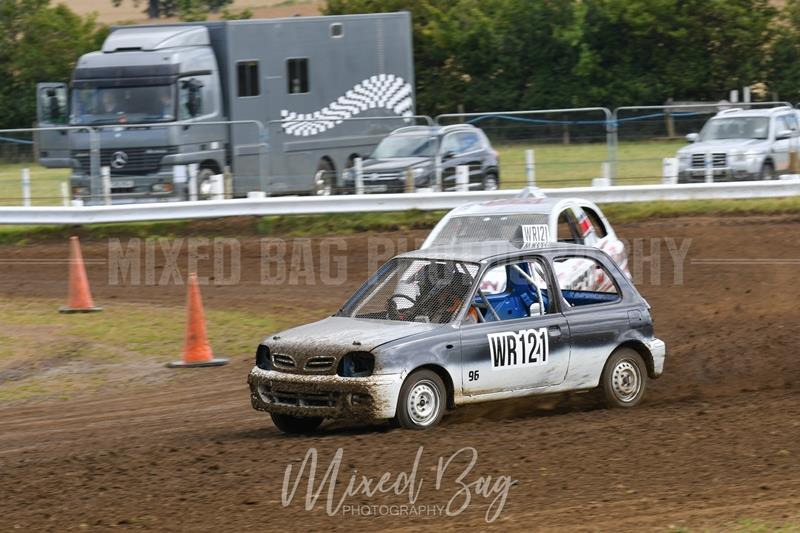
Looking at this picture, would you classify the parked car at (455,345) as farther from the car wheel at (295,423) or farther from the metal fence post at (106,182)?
the metal fence post at (106,182)

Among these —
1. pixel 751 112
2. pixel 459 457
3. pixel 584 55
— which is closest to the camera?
pixel 459 457

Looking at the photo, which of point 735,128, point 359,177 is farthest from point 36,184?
point 735,128

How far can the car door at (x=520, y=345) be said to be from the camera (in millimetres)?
9109

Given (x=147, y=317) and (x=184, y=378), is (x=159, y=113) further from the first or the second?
(x=184, y=378)

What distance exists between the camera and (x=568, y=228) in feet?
42.5

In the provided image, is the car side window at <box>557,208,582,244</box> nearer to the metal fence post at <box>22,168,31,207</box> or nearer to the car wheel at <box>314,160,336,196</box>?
the car wheel at <box>314,160,336,196</box>

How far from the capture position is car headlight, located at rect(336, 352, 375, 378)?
8656mm

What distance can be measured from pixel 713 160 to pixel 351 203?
6409 millimetres

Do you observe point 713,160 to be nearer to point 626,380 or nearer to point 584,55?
point 626,380

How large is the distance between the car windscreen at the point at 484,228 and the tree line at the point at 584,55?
30.8m

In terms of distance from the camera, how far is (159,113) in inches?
888

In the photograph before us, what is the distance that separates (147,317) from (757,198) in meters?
11.5

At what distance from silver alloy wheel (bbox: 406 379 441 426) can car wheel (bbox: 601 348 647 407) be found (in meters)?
1.63

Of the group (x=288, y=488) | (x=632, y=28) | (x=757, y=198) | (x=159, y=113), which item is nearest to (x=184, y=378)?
(x=288, y=488)
